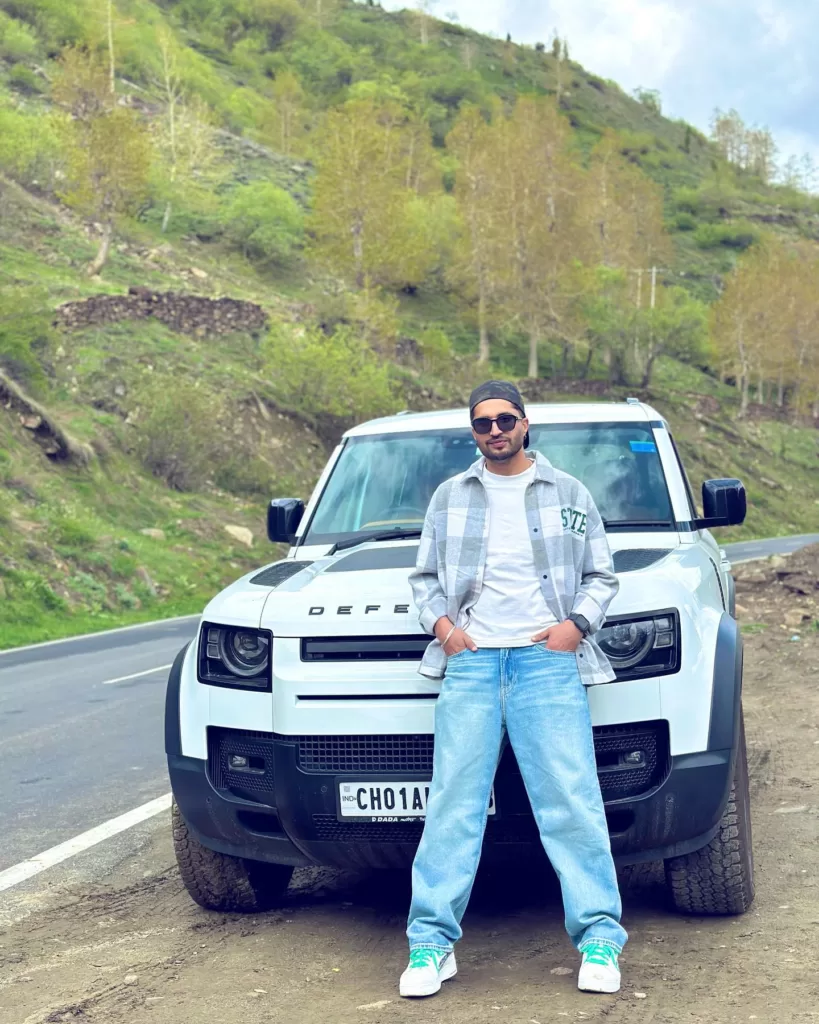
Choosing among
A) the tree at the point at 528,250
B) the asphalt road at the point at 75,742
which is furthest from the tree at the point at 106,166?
the asphalt road at the point at 75,742

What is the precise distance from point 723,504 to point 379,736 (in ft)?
8.15

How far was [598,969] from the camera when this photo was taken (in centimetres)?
400

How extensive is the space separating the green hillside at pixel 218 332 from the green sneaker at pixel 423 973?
18938 mm

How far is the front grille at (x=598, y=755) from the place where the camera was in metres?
4.45

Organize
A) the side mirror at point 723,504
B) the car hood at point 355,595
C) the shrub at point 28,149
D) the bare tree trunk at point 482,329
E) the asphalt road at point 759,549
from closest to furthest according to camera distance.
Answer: the car hood at point 355,595 → the side mirror at point 723,504 → the asphalt road at point 759,549 → the shrub at point 28,149 → the bare tree trunk at point 482,329

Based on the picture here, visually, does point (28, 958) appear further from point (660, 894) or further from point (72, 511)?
point (72, 511)

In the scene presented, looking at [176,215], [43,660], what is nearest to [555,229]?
[176,215]

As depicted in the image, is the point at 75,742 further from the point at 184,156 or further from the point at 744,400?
the point at 744,400

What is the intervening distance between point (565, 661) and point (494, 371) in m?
61.3

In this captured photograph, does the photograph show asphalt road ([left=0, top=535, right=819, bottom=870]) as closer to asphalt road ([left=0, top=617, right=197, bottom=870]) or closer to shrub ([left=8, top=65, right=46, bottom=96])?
asphalt road ([left=0, top=617, right=197, bottom=870])


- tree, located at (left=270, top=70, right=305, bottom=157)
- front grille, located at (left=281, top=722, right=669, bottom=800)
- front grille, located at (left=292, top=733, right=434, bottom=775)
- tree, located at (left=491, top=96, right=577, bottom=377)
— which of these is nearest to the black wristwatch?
front grille, located at (left=281, top=722, right=669, bottom=800)

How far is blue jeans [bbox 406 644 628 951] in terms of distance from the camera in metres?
4.12

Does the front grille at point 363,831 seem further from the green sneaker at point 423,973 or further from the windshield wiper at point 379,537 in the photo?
the windshield wiper at point 379,537

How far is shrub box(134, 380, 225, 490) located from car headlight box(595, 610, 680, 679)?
30952 millimetres
